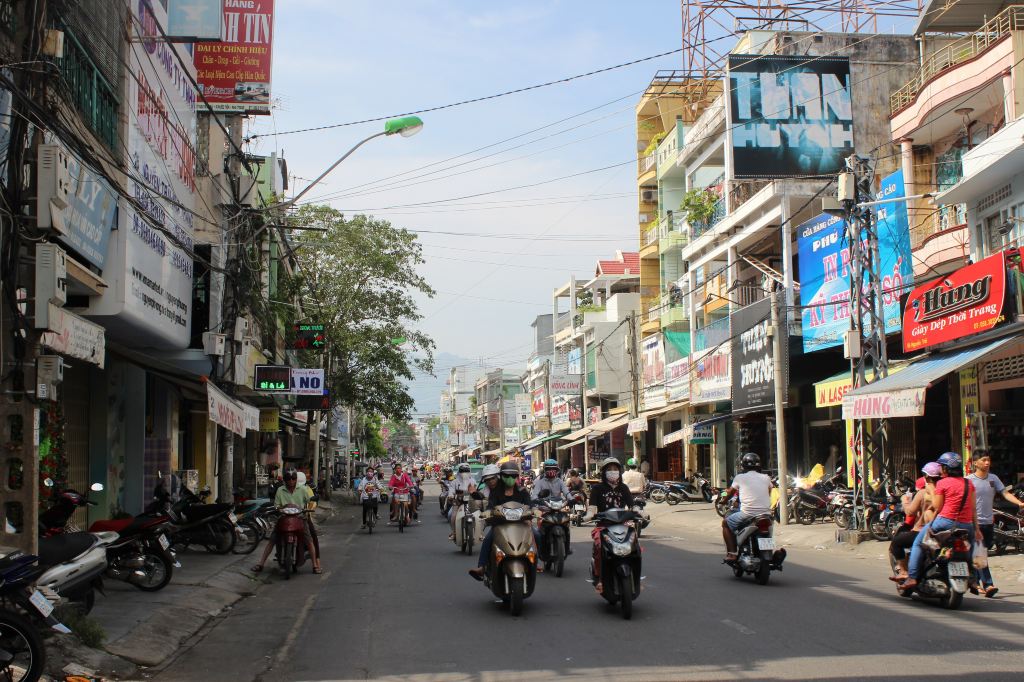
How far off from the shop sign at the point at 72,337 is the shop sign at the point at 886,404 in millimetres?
13487

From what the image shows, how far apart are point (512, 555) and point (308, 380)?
1838 centimetres

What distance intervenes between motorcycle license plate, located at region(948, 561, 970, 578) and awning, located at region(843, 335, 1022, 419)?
7.71m

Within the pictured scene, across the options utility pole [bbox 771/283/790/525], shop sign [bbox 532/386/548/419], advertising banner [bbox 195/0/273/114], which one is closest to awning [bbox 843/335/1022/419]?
utility pole [bbox 771/283/790/525]

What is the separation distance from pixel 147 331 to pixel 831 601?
1132 cm

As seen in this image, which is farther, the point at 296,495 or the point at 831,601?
the point at 296,495

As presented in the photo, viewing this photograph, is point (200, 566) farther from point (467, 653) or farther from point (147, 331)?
point (467, 653)

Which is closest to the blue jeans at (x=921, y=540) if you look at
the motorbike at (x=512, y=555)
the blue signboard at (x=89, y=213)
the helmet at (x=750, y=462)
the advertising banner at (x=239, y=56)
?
the helmet at (x=750, y=462)

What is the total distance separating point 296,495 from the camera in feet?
48.9

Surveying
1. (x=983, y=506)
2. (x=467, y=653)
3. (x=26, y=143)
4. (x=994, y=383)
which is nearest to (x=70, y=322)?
(x=26, y=143)

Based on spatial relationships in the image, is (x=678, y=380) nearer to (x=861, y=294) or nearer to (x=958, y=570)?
(x=861, y=294)

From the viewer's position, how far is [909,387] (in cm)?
1794

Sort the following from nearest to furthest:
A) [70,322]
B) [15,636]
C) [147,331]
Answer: [15,636], [70,322], [147,331]

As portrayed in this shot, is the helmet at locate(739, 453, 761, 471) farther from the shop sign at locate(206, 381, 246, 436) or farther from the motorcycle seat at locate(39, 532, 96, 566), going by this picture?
the shop sign at locate(206, 381, 246, 436)

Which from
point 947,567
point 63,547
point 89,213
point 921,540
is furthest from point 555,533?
point 89,213
